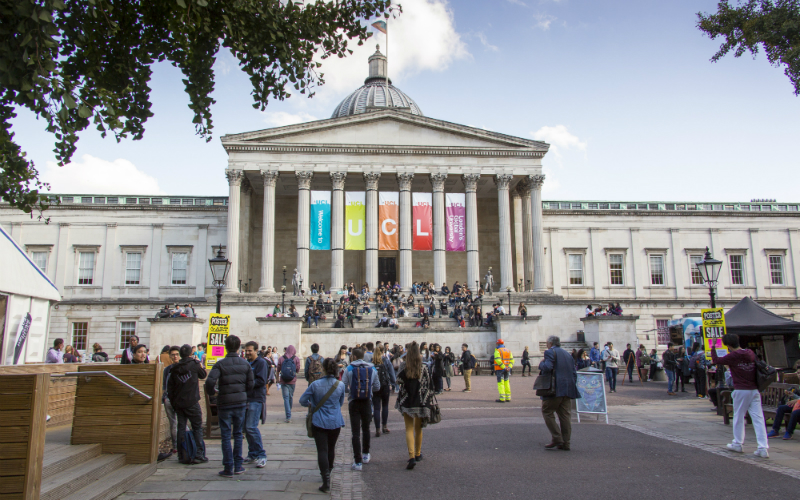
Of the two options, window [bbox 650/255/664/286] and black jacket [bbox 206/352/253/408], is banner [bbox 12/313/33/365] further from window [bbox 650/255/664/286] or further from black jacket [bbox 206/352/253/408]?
window [bbox 650/255/664/286]

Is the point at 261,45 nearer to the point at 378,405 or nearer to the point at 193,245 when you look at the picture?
the point at 378,405

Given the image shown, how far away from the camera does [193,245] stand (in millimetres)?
43625

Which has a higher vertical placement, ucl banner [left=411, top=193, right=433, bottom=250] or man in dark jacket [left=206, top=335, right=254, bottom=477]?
ucl banner [left=411, top=193, right=433, bottom=250]

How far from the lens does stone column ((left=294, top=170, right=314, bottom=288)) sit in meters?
37.8

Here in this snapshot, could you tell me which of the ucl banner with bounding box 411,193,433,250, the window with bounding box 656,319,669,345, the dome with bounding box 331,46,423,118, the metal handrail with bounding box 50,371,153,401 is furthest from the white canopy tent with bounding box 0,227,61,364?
the dome with bounding box 331,46,423,118

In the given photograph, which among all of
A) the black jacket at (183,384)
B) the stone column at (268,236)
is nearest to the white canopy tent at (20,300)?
the black jacket at (183,384)

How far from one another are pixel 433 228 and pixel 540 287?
8.14 m

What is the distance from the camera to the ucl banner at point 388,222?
38.0 m

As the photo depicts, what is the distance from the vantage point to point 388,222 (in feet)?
125

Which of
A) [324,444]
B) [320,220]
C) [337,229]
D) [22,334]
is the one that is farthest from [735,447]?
[337,229]

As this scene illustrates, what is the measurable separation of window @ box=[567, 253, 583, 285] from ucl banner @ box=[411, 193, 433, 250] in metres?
13.9

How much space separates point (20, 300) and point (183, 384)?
8.19 meters

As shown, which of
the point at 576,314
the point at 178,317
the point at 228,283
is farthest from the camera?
the point at 228,283

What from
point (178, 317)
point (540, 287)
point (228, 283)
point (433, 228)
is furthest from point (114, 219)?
point (540, 287)
